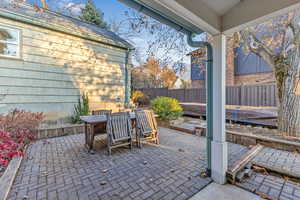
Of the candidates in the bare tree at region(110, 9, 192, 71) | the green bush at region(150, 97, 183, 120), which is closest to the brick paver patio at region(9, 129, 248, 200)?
the green bush at region(150, 97, 183, 120)

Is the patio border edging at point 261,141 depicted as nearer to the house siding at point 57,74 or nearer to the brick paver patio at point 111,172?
the brick paver patio at point 111,172

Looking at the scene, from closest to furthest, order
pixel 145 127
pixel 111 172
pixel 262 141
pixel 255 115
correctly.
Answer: pixel 111 172, pixel 262 141, pixel 145 127, pixel 255 115

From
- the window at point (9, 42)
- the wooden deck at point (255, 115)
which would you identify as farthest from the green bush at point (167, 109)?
the window at point (9, 42)

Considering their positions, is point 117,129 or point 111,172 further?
point 117,129

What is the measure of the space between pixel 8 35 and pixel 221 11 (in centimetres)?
660

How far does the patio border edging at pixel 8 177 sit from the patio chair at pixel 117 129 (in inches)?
68.6

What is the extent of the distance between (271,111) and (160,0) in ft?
26.4

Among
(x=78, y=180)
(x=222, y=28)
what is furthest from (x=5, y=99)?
(x=222, y=28)

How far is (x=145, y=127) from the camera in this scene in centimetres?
428

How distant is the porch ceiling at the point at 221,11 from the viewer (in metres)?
1.75

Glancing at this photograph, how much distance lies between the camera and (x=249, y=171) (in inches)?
106

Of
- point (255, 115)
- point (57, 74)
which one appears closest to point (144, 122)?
point (57, 74)

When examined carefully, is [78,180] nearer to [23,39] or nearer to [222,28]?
[222,28]

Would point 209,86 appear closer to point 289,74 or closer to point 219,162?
point 219,162
